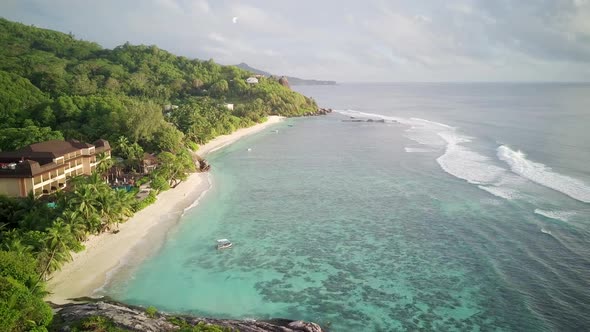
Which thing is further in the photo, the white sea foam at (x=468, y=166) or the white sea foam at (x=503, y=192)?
the white sea foam at (x=468, y=166)

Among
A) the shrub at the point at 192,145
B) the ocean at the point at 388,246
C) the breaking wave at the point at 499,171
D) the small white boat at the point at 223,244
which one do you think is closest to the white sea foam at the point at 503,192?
the breaking wave at the point at 499,171

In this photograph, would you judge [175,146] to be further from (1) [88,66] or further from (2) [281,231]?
(1) [88,66]

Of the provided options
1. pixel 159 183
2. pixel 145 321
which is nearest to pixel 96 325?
pixel 145 321

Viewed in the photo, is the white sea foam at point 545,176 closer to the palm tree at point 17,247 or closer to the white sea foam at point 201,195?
the white sea foam at point 201,195

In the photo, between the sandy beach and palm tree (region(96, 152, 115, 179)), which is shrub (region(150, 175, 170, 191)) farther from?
palm tree (region(96, 152, 115, 179))

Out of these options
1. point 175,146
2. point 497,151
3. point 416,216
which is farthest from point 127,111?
point 497,151

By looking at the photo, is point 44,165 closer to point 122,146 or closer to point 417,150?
point 122,146

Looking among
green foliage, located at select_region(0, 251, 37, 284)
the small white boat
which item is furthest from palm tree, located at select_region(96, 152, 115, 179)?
green foliage, located at select_region(0, 251, 37, 284)
